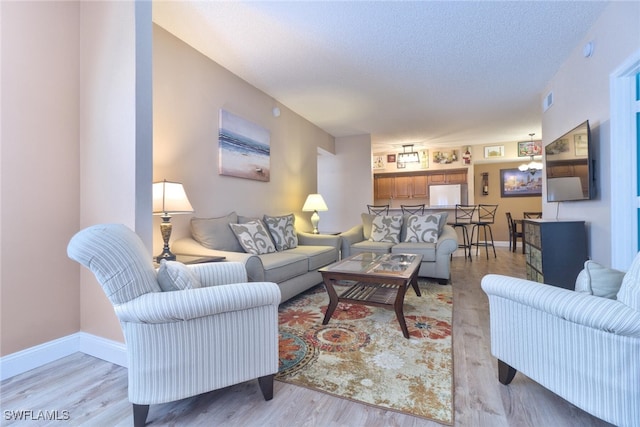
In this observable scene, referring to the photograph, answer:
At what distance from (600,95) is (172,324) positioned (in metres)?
3.55

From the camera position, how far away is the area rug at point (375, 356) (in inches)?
58.0

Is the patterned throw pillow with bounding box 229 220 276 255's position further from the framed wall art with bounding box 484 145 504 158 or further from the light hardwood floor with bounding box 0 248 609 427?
the framed wall art with bounding box 484 145 504 158

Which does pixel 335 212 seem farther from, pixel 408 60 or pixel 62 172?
pixel 62 172

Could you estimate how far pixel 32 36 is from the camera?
5.85 ft

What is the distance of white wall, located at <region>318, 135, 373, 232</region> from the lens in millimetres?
6078

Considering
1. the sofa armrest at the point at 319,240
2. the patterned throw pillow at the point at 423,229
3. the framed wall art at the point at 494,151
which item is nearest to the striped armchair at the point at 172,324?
the sofa armrest at the point at 319,240

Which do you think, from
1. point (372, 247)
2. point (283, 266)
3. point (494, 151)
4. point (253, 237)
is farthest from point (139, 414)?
point (494, 151)

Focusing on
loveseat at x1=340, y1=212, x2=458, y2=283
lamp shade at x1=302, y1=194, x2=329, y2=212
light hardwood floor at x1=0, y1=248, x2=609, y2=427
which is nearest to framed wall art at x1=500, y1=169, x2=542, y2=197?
loveseat at x1=340, y1=212, x2=458, y2=283

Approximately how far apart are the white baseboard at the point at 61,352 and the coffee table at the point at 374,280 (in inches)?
55.9

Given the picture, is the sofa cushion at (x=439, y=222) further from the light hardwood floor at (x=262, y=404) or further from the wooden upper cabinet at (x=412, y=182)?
the wooden upper cabinet at (x=412, y=182)

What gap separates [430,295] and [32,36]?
3771mm

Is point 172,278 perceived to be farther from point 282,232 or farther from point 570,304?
point 282,232

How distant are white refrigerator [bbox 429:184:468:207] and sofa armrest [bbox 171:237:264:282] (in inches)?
235

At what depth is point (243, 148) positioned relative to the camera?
3.55 meters
